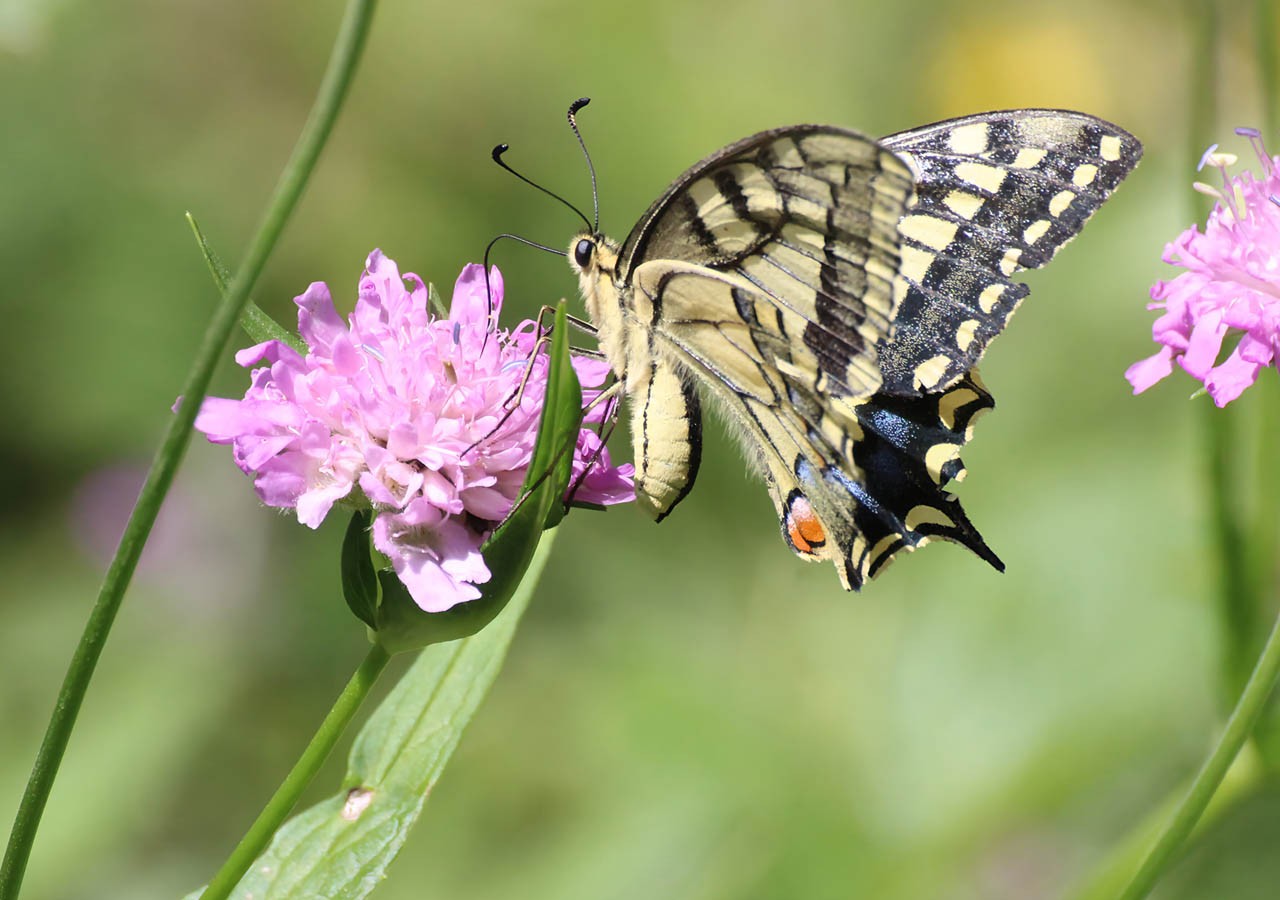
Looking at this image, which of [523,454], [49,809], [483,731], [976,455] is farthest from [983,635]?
[49,809]

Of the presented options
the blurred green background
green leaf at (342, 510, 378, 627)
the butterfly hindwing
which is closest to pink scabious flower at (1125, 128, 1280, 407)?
the butterfly hindwing

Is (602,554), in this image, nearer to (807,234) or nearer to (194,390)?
(807,234)

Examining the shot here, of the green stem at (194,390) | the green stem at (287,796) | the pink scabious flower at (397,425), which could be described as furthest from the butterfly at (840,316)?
the green stem at (194,390)

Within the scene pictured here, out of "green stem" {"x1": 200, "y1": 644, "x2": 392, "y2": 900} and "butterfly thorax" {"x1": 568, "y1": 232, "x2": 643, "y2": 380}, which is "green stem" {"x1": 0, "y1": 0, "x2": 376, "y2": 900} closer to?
"green stem" {"x1": 200, "y1": 644, "x2": 392, "y2": 900}

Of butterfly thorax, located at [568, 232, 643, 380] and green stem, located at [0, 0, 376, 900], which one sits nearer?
green stem, located at [0, 0, 376, 900]

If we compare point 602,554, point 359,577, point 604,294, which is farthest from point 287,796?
point 602,554
